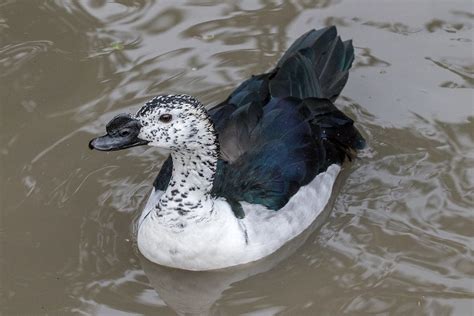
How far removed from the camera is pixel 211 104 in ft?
31.5

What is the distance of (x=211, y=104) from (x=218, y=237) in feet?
7.57

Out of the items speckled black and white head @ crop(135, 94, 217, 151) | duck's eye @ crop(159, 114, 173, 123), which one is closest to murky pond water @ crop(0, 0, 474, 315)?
speckled black and white head @ crop(135, 94, 217, 151)

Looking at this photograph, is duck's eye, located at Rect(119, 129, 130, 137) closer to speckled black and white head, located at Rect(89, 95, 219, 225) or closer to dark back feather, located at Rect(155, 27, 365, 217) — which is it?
speckled black and white head, located at Rect(89, 95, 219, 225)

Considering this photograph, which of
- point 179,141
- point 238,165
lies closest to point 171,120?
point 179,141

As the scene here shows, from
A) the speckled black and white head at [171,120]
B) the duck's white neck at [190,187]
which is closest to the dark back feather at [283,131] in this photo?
the duck's white neck at [190,187]

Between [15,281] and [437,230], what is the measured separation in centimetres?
333

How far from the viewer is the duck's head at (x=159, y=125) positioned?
23.4ft

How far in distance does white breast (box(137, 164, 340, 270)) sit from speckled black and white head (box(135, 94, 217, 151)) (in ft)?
2.26

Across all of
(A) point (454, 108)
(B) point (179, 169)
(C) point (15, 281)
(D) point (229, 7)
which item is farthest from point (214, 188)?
(D) point (229, 7)

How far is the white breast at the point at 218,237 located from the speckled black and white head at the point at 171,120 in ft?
2.26

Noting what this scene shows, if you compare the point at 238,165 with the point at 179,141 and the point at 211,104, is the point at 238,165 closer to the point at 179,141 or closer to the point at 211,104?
the point at 179,141

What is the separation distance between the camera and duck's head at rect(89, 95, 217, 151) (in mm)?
7145

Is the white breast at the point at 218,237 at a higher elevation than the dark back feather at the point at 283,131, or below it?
below

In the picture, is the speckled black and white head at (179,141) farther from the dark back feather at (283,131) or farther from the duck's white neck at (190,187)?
the dark back feather at (283,131)
